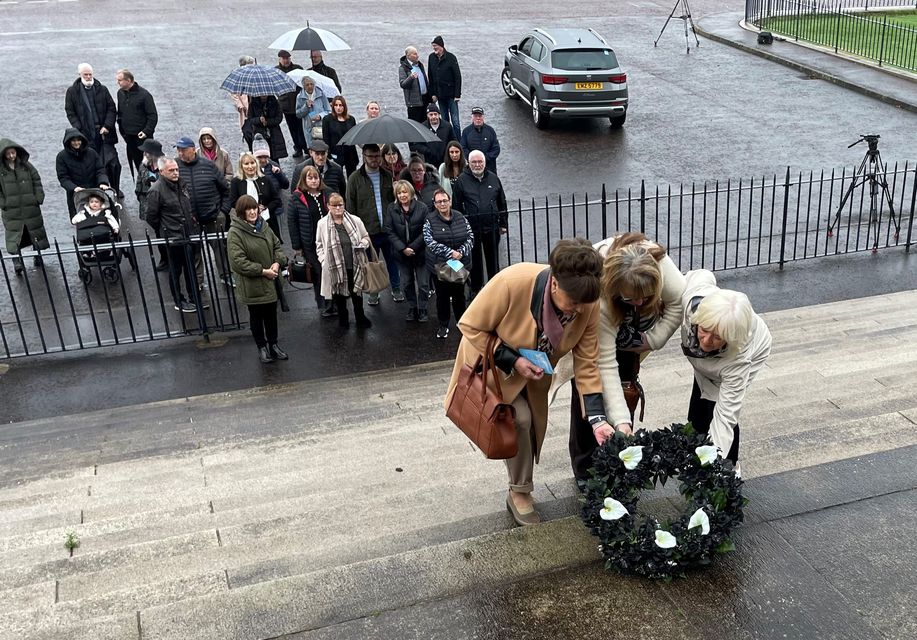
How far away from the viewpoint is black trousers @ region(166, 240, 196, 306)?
9102 millimetres

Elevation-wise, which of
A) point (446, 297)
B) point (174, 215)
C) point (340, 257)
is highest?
point (174, 215)

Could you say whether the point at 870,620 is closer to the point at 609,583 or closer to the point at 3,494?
the point at 609,583

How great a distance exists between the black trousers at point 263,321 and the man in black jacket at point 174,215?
1167 mm

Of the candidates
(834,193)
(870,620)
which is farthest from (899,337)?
(834,193)

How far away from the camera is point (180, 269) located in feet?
32.7

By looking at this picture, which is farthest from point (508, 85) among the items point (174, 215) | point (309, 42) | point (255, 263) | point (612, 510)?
point (612, 510)

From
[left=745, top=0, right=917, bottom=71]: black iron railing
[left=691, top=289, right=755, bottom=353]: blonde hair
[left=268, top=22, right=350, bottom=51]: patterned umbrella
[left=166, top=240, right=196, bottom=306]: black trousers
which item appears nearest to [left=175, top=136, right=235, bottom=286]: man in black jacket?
[left=166, top=240, right=196, bottom=306]: black trousers

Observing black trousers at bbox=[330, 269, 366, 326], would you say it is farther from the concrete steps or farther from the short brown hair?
the short brown hair

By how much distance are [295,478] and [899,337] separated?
17.3ft

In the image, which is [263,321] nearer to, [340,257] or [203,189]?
[340,257]

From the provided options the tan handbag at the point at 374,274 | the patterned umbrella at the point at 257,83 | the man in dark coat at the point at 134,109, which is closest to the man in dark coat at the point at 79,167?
the man in dark coat at the point at 134,109

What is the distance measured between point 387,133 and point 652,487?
7.06 m

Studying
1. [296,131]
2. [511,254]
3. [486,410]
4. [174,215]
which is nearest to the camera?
[486,410]

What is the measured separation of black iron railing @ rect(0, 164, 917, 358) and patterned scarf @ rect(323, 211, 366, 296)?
1.18m
